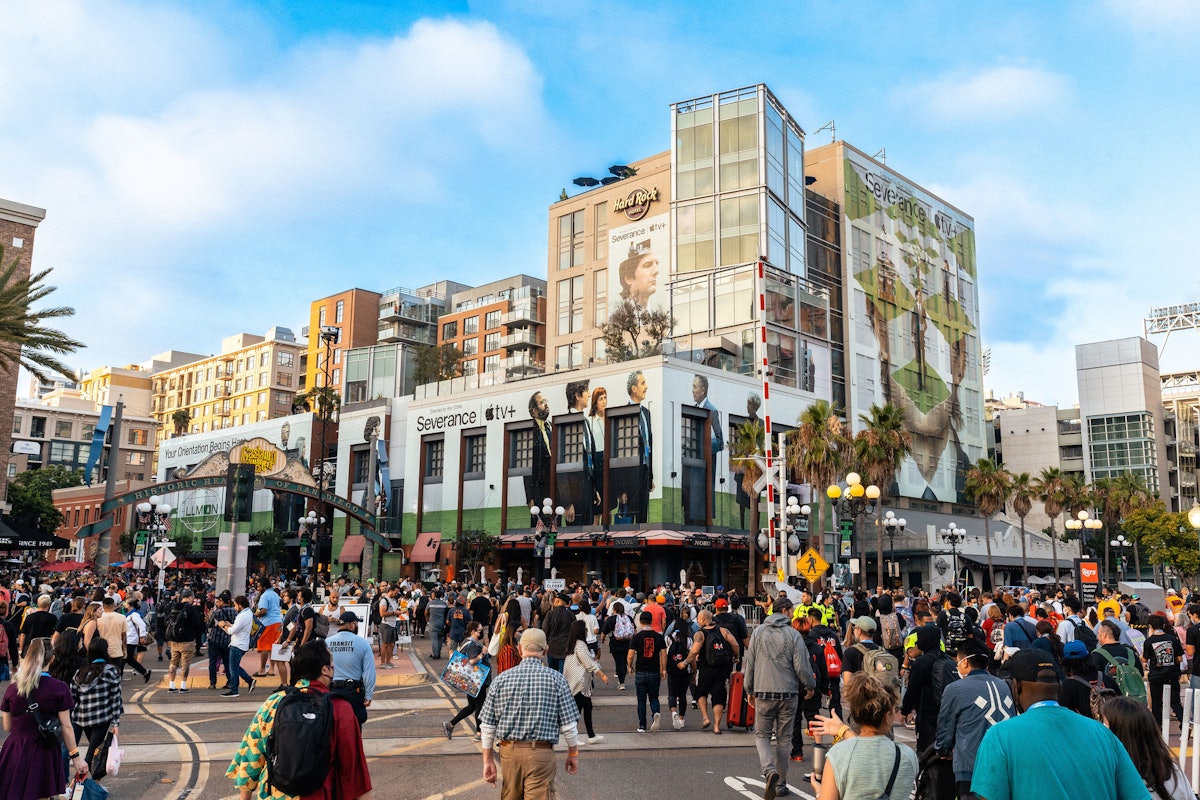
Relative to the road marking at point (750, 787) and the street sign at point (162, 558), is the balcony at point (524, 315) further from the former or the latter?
the road marking at point (750, 787)

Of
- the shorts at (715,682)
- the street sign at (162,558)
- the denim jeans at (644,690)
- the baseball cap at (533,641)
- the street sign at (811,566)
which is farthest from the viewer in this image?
the street sign at (162,558)

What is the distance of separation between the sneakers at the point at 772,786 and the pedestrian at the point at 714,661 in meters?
3.85

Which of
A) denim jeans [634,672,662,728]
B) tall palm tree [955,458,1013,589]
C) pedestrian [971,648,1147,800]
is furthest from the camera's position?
tall palm tree [955,458,1013,589]

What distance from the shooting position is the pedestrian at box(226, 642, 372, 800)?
225 inches

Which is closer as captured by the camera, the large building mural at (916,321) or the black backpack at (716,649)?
the black backpack at (716,649)

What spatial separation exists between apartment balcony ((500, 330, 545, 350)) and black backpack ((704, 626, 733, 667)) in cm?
7381

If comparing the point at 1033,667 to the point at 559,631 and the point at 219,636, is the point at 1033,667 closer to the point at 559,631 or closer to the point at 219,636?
the point at 559,631

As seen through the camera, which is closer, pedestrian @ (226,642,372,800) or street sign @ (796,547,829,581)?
pedestrian @ (226,642,372,800)

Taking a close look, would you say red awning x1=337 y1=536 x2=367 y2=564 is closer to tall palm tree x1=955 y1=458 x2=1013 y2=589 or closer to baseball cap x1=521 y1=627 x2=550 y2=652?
tall palm tree x1=955 y1=458 x2=1013 y2=589

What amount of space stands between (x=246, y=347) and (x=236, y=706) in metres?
114

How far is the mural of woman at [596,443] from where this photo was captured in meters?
50.8

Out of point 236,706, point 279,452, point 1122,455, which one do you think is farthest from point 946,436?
point 236,706

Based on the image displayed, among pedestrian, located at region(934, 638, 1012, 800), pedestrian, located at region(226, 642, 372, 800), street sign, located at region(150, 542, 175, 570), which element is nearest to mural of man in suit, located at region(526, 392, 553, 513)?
street sign, located at region(150, 542, 175, 570)

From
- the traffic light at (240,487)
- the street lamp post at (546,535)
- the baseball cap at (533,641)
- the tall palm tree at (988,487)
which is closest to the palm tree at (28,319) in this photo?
the traffic light at (240,487)
